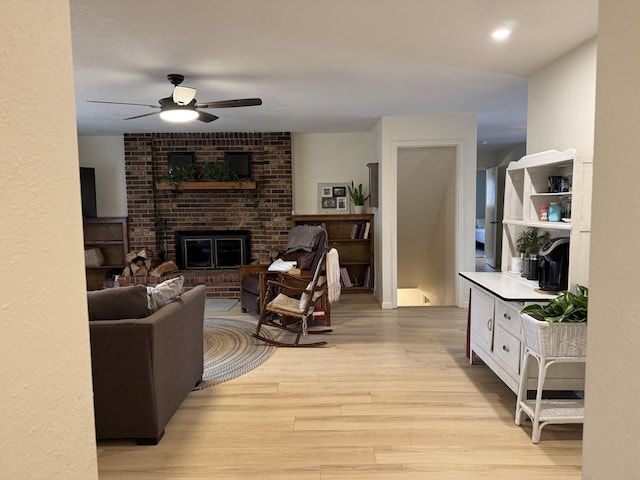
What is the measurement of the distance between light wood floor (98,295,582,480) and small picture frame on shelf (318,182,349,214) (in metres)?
2.95

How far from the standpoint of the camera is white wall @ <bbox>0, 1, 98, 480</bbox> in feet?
1.87

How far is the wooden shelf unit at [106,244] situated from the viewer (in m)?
6.12

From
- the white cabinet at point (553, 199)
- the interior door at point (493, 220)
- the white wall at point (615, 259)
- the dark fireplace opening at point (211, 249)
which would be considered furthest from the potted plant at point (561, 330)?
the interior door at point (493, 220)

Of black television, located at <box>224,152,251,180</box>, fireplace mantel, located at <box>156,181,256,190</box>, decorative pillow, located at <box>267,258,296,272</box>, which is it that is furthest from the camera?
black television, located at <box>224,152,251,180</box>

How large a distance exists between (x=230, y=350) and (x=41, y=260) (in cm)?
337

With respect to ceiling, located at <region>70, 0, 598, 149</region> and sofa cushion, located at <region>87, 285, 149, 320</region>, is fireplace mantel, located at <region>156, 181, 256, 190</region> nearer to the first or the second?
ceiling, located at <region>70, 0, 598, 149</region>

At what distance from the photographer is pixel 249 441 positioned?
2.37m

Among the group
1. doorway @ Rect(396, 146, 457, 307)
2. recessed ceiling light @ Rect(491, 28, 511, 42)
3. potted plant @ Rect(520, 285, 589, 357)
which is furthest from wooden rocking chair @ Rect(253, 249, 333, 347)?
recessed ceiling light @ Rect(491, 28, 511, 42)

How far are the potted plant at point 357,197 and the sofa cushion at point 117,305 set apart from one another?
4.06m

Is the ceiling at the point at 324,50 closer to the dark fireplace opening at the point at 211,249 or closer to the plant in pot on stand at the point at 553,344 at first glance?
the plant in pot on stand at the point at 553,344

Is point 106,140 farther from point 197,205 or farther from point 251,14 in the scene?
point 251,14

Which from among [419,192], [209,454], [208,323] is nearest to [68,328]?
[209,454]

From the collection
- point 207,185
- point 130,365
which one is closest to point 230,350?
point 130,365

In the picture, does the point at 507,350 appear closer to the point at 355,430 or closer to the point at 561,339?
the point at 561,339
